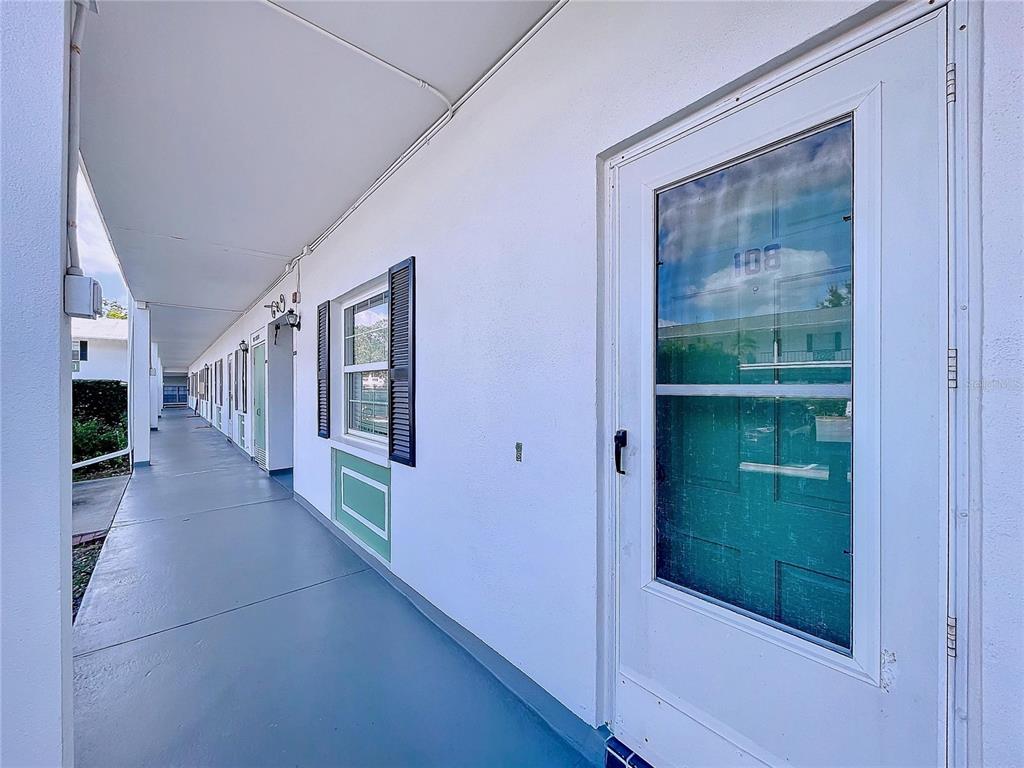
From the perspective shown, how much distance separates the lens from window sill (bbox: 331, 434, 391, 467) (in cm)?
335

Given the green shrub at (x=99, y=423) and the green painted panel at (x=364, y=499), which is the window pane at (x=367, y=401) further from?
the green shrub at (x=99, y=423)

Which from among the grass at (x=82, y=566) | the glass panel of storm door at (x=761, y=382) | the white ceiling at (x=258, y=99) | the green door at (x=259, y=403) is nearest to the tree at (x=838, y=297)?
the glass panel of storm door at (x=761, y=382)

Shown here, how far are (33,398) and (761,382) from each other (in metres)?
2.00

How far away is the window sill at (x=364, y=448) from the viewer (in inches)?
132

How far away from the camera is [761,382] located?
1.30m

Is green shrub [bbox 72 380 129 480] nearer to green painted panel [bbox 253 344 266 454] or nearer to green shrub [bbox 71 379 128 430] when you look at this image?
green shrub [bbox 71 379 128 430]

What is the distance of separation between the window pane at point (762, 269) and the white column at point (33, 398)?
1788 millimetres

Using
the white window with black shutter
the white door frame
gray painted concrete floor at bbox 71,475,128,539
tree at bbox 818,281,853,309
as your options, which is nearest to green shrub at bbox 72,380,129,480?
gray painted concrete floor at bbox 71,475,128,539

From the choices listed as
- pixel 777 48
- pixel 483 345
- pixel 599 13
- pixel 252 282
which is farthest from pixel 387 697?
pixel 252 282

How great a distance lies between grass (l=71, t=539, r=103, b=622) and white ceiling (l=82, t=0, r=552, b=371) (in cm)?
300

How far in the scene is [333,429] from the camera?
4.46 meters

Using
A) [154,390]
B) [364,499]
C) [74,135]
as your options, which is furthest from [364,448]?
[154,390]

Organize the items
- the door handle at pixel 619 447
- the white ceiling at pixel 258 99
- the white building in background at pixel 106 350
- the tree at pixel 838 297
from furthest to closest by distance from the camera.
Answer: the white building in background at pixel 106 350, the white ceiling at pixel 258 99, the door handle at pixel 619 447, the tree at pixel 838 297

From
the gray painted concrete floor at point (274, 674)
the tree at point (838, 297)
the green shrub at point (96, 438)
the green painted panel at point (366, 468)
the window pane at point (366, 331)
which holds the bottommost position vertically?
the gray painted concrete floor at point (274, 674)
